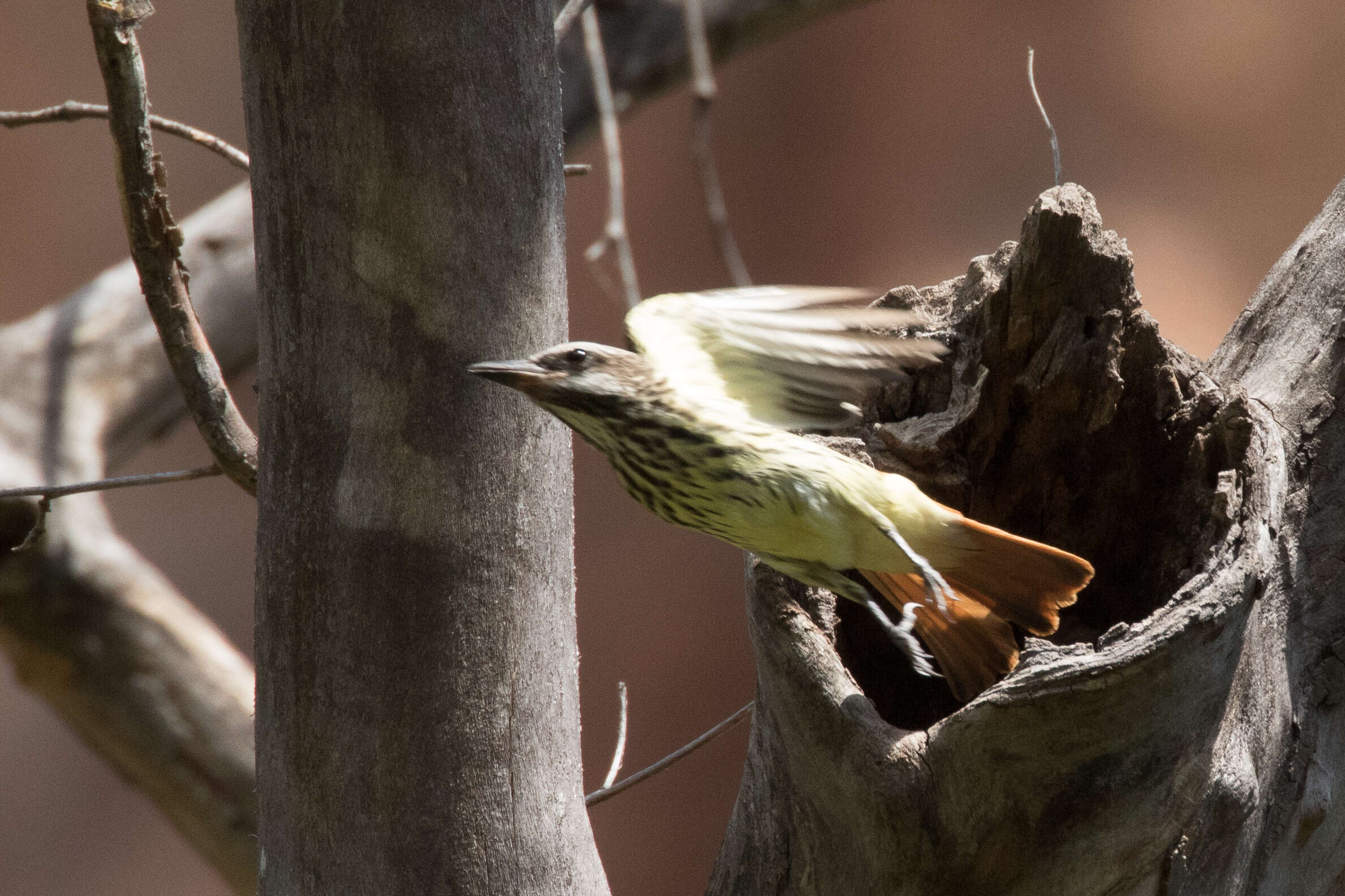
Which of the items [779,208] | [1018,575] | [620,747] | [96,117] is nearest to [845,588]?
[1018,575]

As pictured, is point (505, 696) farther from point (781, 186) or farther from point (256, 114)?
point (781, 186)

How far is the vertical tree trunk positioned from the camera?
49.6 inches

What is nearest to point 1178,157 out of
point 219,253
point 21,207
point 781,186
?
point 781,186

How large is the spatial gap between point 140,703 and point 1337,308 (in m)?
3.00

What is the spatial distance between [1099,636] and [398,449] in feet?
3.28

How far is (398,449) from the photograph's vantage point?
1270mm

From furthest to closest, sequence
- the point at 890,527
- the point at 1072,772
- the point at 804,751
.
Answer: the point at 890,527, the point at 804,751, the point at 1072,772

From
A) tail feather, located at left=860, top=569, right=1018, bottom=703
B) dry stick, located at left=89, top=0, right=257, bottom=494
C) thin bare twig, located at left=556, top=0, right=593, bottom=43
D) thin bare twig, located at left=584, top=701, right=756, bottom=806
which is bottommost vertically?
thin bare twig, located at left=584, top=701, right=756, bottom=806

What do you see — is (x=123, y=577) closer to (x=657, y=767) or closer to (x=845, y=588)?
(x=657, y=767)

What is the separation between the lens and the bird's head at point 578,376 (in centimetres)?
128

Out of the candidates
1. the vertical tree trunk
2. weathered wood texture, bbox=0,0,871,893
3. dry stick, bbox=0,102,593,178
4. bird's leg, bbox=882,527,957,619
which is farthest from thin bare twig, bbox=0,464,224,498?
weathered wood texture, bbox=0,0,871,893

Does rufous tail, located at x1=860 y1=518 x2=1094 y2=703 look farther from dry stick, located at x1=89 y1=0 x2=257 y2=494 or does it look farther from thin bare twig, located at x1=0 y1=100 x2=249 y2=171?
thin bare twig, located at x1=0 y1=100 x2=249 y2=171

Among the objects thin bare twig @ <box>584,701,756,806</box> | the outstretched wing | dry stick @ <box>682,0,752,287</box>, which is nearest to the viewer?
the outstretched wing

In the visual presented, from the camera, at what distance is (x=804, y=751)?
1.32 meters
